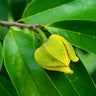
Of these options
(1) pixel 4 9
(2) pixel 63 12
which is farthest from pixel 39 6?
(1) pixel 4 9

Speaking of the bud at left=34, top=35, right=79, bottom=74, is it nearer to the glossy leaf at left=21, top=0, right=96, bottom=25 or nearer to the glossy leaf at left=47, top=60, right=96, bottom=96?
the glossy leaf at left=47, top=60, right=96, bottom=96

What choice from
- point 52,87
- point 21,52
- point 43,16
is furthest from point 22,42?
point 52,87

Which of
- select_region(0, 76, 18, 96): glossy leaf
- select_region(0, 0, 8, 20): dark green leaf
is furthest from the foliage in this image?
select_region(0, 0, 8, 20): dark green leaf

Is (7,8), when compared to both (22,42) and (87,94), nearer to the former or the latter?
(22,42)

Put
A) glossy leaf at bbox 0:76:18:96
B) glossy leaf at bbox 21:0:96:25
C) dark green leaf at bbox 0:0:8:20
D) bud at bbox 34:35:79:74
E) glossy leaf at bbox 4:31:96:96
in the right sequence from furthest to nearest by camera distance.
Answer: dark green leaf at bbox 0:0:8:20
glossy leaf at bbox 0:76:18:96
glossy leaf at bbox 21:0:96:25
glossy leaf at bbox 4:31:96:96
bud at bbox 34:35:79:74

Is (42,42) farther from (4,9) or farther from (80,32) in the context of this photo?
(4,9)
